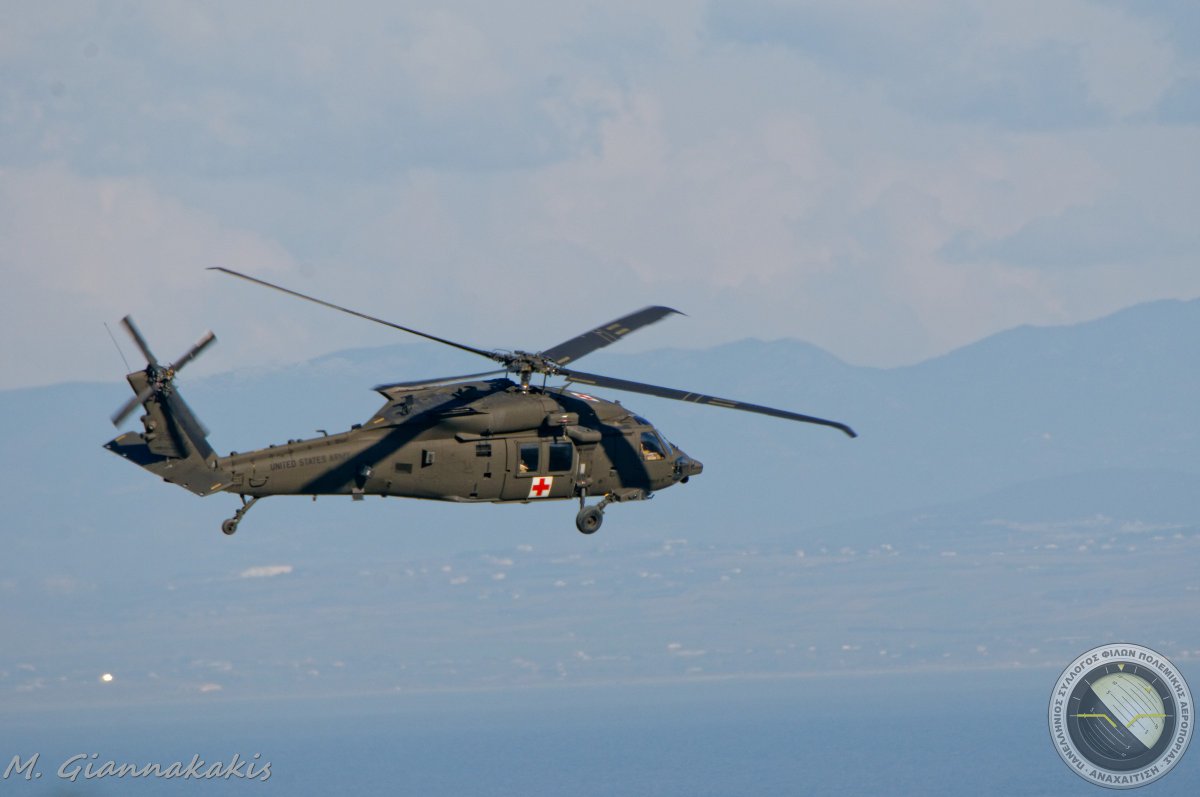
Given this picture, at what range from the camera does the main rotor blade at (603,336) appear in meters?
51.6

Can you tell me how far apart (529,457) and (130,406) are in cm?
1167

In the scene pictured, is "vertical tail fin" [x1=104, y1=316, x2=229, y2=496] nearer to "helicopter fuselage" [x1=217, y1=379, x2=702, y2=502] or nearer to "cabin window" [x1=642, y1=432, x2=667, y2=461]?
"helicopter fuselage" [x1=217, y1=379, x2=702, y2=502]

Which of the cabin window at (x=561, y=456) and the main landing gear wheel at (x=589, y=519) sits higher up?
the cabin window at (x=561, y=456)

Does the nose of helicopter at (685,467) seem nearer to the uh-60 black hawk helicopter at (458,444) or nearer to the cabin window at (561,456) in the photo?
the uh-60 black hawk helicopter at (458,444)

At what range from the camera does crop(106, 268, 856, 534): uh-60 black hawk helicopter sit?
160 feet

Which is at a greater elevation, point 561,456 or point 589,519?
point 561,456

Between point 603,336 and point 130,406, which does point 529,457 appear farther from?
point 130,406

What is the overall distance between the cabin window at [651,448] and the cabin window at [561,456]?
9.77 ft

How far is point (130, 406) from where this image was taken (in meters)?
46.4

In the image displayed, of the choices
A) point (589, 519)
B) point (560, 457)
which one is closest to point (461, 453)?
point (560, 457)

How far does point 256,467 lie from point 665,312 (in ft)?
44.5

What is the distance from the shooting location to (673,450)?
55.7 meters

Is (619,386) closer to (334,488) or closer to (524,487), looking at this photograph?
(524,487)

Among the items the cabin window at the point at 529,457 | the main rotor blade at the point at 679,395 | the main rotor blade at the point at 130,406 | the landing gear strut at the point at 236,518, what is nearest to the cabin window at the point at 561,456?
the cabin window at the point at 529,457
